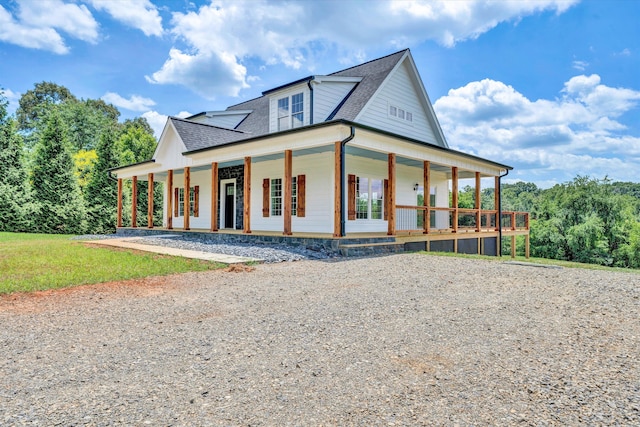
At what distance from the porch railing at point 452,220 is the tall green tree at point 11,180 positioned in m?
21.8

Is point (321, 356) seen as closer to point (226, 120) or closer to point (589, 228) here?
point (226, 120)

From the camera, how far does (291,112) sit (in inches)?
620

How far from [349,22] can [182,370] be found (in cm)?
1211

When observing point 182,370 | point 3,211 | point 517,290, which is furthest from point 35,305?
point 3,211

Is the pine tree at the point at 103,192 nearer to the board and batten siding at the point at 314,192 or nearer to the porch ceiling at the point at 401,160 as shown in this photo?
the board and batten siding at the point at 314,192

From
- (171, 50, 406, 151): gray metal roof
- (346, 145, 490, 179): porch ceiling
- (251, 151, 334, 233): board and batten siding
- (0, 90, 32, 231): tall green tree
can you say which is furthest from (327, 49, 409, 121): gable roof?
(0, 90, 32, 231): tall green tree

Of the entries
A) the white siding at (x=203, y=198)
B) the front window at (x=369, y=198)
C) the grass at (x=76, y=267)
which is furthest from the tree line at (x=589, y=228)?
the grass at (x=76, y=267)

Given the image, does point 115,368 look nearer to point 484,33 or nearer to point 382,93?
point 382,93

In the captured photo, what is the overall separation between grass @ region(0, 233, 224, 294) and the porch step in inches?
146

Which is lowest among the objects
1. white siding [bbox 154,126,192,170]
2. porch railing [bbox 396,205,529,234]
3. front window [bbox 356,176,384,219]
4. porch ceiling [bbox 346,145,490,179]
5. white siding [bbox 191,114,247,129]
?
porch railing [bbox 396,205,529,234]

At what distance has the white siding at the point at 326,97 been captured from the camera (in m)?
15.1

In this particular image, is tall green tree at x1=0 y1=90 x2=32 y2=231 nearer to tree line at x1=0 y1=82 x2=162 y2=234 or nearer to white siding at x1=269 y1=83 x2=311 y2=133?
tree line at x1=0 y1=82 x2=162 y2=234

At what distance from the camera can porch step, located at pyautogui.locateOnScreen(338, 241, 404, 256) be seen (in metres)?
10.9

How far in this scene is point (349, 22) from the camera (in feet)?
40.7
